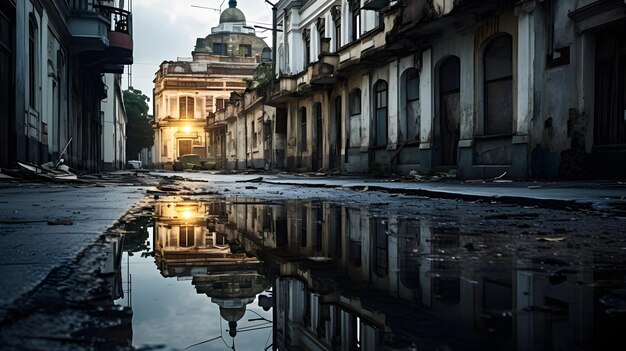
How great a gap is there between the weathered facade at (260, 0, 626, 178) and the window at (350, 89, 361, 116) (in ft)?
0.14

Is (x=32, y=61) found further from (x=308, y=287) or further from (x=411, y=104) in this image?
(x=308, y=287)

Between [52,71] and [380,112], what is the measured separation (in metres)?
10.1

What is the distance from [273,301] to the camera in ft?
4.68

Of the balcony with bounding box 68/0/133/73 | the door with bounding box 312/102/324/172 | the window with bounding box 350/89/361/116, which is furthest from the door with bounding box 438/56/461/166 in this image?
the balcony with bounding box 68/0/133/73

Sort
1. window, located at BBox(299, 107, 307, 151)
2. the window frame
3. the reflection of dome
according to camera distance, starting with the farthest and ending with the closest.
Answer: window, located at BBox(299, 107, 307, 151) < the window frame < the reflection of dome

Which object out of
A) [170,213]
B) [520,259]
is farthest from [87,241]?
[170,213]

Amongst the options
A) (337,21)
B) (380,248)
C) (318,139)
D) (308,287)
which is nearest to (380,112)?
(337,21)

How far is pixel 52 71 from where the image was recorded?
13875mm

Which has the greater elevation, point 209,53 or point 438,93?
point 209,53

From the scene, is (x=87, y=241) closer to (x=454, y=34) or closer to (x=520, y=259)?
(x=520, y=259)

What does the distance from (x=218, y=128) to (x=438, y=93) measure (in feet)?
112

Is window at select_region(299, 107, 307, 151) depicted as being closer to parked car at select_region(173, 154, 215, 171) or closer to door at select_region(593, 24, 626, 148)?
parked car at select_region(173, 154, 215, 171)

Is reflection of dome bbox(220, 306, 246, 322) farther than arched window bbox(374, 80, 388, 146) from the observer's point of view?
No

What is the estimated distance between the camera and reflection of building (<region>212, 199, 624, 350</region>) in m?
1.05
